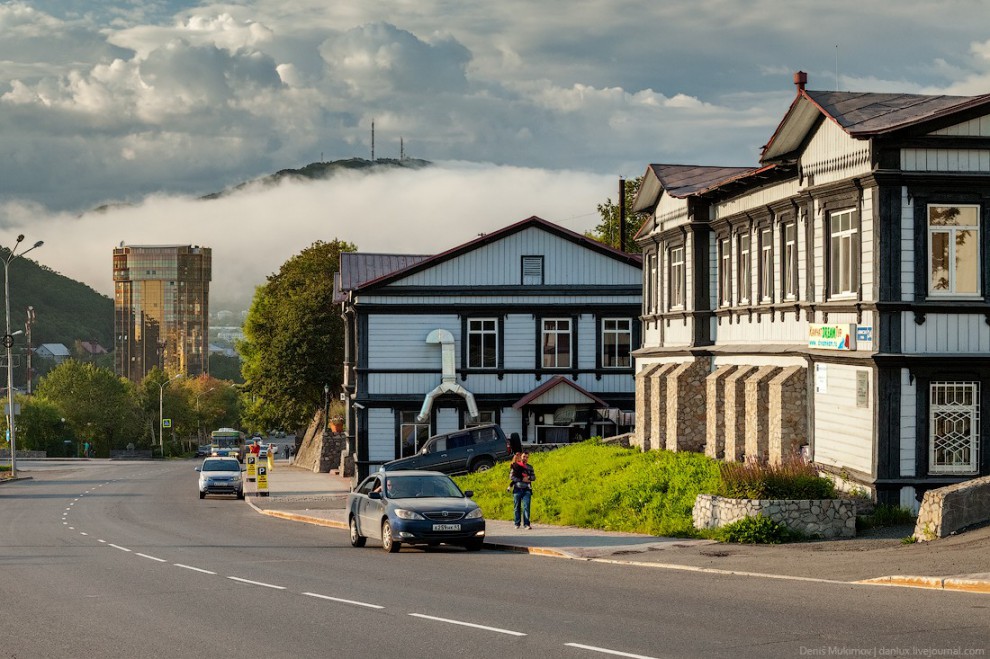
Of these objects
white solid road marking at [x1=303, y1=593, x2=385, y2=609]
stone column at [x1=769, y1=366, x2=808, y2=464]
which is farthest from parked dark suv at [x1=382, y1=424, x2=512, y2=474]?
white solid road marking at [x1=303, y1=593, x2=385, y2=609]

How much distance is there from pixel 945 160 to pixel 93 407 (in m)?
119

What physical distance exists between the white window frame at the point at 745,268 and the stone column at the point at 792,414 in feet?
14.9

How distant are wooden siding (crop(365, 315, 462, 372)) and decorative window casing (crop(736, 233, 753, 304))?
18967 millimetres

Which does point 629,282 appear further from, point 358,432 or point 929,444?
point 929,444

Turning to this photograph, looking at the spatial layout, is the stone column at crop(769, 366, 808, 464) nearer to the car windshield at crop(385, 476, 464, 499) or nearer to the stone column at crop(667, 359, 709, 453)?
the stone column at crop(667, 359, 709, 453)

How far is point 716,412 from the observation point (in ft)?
108

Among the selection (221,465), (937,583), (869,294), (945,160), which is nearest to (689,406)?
(869,294)

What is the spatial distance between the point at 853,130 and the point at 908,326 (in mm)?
3718

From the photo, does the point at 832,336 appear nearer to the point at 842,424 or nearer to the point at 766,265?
the point at 842,424

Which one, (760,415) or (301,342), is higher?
(301,342)

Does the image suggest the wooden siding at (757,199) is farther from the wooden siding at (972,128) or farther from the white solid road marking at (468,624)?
the white solid road marking at (468,624)

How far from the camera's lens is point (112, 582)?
765 inches

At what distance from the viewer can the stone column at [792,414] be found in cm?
2802

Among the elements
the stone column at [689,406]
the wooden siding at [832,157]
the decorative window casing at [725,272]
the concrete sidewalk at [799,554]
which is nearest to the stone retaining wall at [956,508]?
the concrete sidewalk at [799,554]
